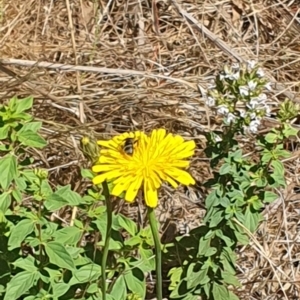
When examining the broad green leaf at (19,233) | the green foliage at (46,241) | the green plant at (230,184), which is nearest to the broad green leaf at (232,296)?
the green plant at (230,184)

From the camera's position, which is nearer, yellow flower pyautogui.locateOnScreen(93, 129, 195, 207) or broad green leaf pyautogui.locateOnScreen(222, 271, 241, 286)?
yellow flower pyautogui.locateOnScreen(93, 129, 195, 207)

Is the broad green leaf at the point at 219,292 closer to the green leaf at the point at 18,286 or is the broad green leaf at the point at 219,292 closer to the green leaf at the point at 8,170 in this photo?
the green leaf at the point at 18,286

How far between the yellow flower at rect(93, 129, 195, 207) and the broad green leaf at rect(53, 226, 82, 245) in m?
0.43

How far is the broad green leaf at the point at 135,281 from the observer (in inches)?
70.7

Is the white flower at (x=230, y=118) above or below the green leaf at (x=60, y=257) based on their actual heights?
above

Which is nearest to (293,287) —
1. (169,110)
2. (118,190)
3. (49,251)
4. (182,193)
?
(182,193)

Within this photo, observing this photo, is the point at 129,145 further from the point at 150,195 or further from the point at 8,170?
the point at 8,170

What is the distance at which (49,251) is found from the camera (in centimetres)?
167

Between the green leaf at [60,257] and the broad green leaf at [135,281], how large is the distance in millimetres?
177

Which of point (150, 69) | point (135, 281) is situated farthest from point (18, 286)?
point (150, 69)

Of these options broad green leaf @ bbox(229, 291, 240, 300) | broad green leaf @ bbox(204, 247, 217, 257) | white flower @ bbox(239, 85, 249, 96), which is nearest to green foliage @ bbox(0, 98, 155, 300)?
broad green leaf @ bbox(204, 247, 217, 257)

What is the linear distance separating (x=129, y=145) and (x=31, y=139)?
32cm

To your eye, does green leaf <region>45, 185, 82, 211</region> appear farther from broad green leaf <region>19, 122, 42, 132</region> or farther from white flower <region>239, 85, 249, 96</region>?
white flower <region>239, 85, 249, 96</region>

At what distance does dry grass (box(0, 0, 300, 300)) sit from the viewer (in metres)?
2.30
